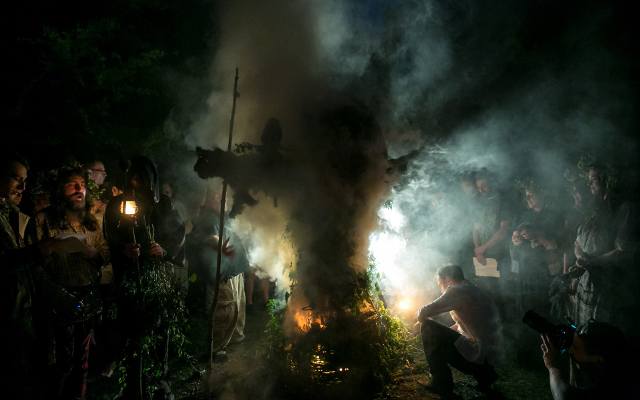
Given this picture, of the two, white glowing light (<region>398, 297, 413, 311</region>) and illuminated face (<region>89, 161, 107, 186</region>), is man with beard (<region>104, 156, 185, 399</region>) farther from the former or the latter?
white glowing light (<region>398, 297, 413, 311</region>)

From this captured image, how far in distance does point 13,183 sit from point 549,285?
8.55 m

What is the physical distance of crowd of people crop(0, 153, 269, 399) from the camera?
373cm

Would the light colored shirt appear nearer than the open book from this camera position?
Yes

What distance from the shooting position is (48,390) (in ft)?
13.9

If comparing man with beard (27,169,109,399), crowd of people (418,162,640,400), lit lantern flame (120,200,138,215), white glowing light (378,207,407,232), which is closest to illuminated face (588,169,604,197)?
crowd of people (418,162,640,400)

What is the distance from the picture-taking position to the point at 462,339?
5586 mm

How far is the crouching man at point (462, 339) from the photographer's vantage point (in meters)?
5.49

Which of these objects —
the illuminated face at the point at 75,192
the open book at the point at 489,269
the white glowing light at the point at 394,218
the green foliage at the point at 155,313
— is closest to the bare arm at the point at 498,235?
the open book at the point at 489,269

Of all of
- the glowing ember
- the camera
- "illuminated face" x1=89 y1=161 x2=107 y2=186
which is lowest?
the camera

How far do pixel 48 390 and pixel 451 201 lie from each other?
8.74 metres

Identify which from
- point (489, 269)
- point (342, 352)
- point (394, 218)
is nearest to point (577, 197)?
point (489, 269)

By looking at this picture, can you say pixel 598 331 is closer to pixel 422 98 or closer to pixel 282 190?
pixel 282 190

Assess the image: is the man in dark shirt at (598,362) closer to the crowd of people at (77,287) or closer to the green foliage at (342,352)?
the green foliage at (342,352)

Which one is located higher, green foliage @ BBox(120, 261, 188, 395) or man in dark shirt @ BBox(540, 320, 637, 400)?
green foliage @ BBox(120, 261, 188, 395)
